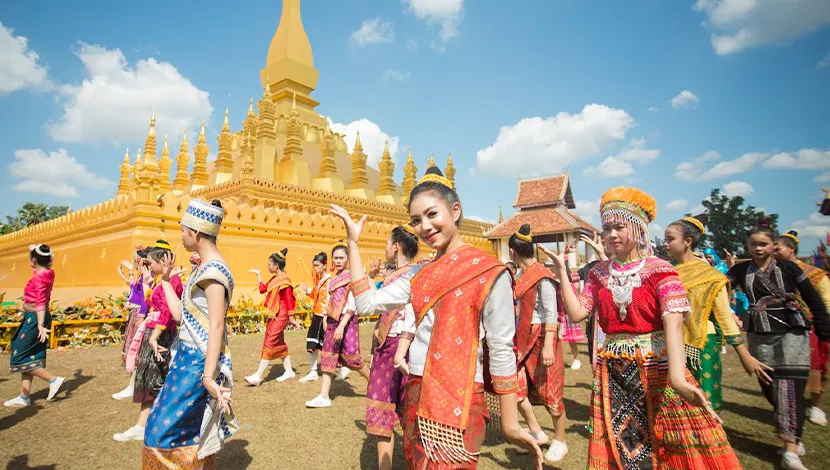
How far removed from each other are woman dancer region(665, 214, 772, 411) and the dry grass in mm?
923

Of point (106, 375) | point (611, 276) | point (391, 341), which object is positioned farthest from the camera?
point (106, 375)

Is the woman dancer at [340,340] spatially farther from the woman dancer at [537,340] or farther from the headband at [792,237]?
the headband at [792,237]

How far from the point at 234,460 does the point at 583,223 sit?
1046 inches

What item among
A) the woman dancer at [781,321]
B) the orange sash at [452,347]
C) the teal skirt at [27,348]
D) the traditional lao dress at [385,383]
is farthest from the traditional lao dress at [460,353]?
the teal skirt at [27,348]

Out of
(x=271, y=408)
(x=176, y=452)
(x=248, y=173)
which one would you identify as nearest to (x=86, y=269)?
(x=248, y=173)

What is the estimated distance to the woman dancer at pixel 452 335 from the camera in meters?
1.97

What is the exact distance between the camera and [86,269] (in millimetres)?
13602

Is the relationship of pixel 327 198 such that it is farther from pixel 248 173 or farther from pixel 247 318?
pixel 247 318

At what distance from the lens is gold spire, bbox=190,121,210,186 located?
21.6m

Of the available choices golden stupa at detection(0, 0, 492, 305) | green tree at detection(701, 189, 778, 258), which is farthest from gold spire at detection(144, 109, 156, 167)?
green tree at detection(701, 189, 778, 258)

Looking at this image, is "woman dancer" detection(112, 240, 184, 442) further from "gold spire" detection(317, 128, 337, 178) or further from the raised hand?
"gold spire" detection(317, 128, 337, 178)

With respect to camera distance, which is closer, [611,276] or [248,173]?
[611,276]

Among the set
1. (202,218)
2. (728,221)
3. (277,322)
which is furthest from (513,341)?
(728,221)

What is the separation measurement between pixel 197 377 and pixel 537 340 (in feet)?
10.3
